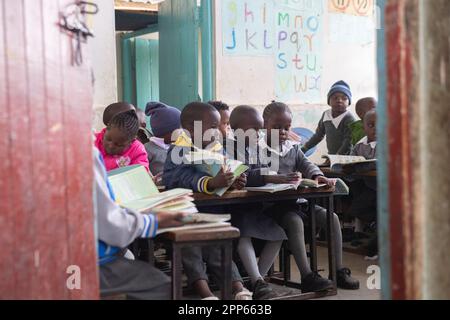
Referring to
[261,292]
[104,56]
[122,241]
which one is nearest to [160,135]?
[104,56]

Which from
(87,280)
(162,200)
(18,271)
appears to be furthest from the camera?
(162,200)

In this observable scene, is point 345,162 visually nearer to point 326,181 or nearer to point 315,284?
point 326,181

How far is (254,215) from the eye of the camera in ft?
13.5

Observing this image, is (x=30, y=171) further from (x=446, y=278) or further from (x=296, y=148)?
(x=296, y=148)

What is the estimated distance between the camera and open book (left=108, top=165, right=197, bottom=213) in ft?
8.77

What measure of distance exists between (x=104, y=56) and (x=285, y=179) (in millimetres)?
2911

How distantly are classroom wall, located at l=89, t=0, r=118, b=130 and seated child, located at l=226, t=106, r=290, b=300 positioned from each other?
7.24ft

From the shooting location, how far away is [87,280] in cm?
210

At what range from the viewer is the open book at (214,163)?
3607 mm

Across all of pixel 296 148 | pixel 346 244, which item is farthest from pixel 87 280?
pixel 346 244

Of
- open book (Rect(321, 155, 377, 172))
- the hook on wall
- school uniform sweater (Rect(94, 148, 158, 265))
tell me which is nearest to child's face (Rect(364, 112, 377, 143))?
open book (Rect(321, 155, 377, 172))

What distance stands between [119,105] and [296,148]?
1546 millimetres

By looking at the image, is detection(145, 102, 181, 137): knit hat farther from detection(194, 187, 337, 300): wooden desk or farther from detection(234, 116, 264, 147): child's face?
detection(194, 187, 337, 300): wooden desk

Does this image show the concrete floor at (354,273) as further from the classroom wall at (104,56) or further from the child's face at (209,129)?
the classroom wall at (104,56)
